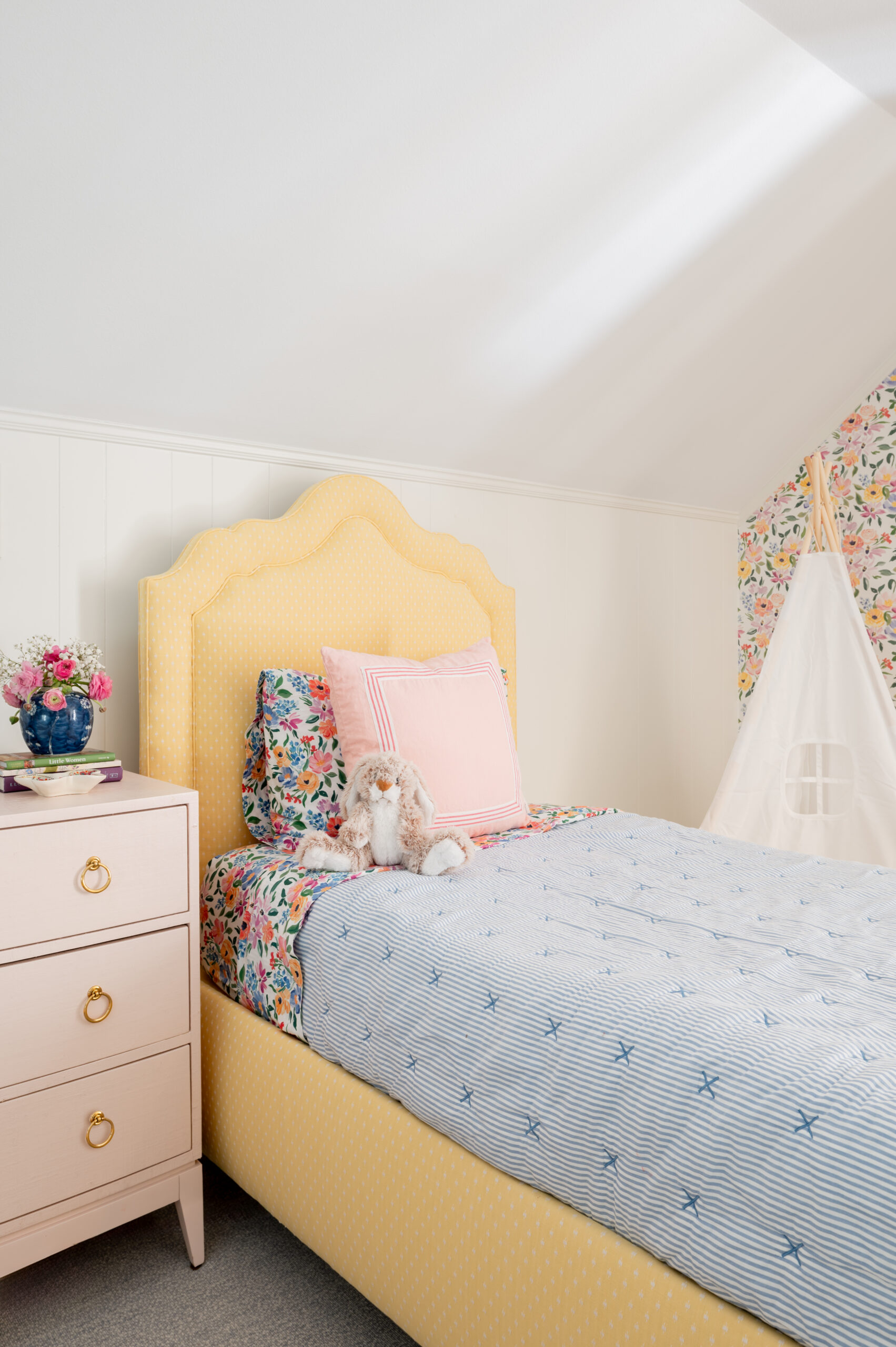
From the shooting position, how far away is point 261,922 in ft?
5.67

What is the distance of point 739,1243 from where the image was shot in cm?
93

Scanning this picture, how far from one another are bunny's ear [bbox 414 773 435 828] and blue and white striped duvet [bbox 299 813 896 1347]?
14 centimetres

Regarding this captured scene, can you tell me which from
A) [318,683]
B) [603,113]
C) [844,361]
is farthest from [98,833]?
[844,361]

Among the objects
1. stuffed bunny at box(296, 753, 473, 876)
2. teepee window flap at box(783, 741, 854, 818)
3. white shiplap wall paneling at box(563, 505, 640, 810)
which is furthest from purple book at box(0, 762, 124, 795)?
teepee window flap at box(783, 741, 854, 818)

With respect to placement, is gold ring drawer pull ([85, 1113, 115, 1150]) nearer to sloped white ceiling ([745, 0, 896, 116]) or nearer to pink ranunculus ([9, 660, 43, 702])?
pink ranunculus ([9, 660, 43, 702])

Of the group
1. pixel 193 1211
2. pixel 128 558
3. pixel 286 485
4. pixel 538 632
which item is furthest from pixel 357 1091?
pixel 538 632

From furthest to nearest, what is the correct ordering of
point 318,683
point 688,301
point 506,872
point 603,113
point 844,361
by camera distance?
point 844,361 < point 688,301 < point 318,683 < point 603,113 < point 506,872

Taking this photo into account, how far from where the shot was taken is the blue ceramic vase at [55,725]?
1728 millimetres

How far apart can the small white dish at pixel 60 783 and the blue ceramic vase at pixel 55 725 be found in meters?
0.10

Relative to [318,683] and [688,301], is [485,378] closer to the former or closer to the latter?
[688,301]

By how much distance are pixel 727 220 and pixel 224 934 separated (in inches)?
87.4

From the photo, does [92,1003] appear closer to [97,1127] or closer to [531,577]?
[97,1127]

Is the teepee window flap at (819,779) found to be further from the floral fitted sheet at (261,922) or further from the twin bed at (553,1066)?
the floral fitted sheet at (261,922)

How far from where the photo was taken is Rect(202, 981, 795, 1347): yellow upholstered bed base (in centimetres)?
104
